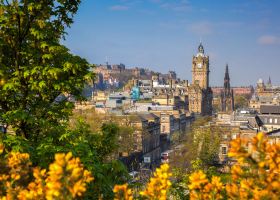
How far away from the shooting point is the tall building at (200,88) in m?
162

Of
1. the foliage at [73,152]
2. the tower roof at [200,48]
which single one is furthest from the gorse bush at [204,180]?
the tower roof at [200,48]

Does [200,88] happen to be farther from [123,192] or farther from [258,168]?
[258,168]

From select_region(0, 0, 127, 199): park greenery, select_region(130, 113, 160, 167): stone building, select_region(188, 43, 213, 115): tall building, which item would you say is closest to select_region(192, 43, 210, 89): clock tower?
select_region(188, 43, 213, 115): tall building

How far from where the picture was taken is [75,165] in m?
6.04

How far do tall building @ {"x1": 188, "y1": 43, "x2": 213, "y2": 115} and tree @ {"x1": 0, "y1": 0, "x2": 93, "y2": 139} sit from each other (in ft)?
Result: 480

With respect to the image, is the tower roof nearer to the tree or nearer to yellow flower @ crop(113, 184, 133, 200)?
the tree

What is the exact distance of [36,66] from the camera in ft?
48.9

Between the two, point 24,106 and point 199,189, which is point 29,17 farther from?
point 199,189

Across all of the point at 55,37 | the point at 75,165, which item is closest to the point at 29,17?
the point at 55,37

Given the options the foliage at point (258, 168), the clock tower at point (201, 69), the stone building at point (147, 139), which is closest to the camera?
the foliage at point (258, 168)

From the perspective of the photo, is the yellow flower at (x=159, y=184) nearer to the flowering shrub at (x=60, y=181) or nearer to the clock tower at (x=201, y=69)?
the flowering shrub at (x=60, y=181)

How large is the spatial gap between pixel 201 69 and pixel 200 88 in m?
16.0

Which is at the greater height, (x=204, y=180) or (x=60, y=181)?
(x=60, y=181)

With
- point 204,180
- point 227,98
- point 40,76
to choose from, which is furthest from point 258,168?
point 227,98
